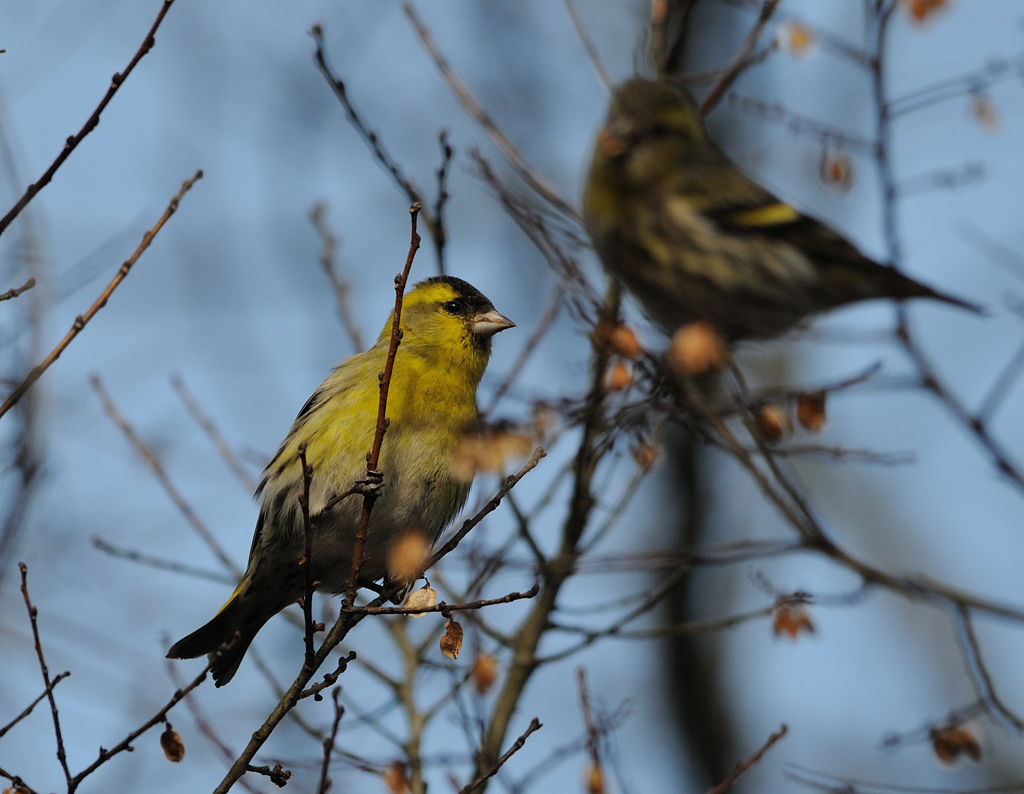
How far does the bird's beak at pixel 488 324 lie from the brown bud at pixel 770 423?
1.71 meters

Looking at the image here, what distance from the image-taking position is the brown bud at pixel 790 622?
4.57 m

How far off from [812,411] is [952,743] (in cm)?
178

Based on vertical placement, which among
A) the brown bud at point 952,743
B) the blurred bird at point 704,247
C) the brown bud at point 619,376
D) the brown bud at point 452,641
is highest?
the blurred bird at point 704,247

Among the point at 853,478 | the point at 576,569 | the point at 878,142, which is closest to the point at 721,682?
the point at 853,478

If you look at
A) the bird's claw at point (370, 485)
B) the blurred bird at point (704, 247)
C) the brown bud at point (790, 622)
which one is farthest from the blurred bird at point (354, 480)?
the brown bud at point (790, 622)

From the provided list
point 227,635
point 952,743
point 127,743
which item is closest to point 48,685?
point 127,743

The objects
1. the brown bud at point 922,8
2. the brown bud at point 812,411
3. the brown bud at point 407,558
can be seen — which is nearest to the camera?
the brown bud at point 812,411

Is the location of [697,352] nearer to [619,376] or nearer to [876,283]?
[619,376]

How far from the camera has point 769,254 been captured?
3.96 metres

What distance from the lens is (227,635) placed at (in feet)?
15.1

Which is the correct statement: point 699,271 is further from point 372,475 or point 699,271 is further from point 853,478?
point 853,478

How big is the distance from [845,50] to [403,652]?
3655mm

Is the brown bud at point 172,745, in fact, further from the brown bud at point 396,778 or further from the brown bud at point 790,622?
the brown bud at point 790,622

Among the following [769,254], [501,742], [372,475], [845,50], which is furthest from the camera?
[501,742]
